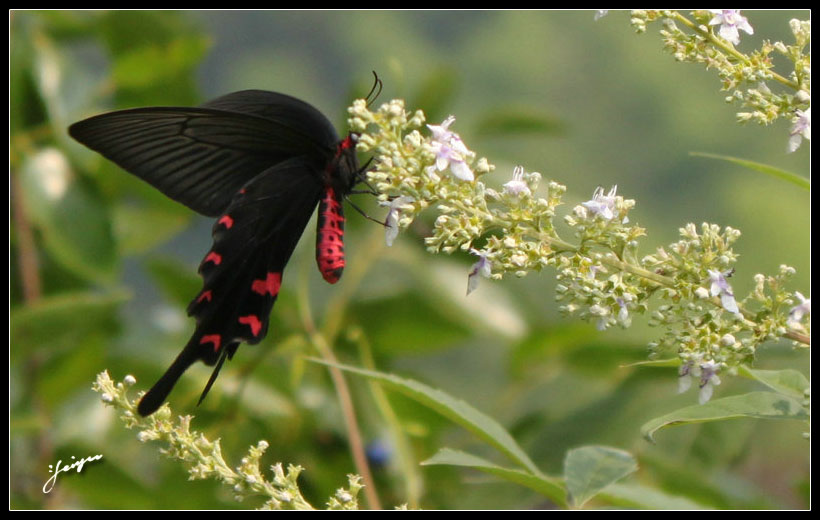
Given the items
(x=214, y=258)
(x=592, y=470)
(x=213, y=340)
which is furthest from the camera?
(x=214, y=258)

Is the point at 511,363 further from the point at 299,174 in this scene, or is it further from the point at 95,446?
the point at 95,446

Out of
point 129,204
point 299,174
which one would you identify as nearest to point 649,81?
point 129,204

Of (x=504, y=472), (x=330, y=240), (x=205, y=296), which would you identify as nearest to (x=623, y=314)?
(x=504, y=472)

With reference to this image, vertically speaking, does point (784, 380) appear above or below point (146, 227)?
below

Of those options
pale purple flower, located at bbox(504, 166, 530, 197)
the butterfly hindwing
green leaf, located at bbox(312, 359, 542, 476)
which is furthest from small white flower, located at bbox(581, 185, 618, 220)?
the butterfly hindwing

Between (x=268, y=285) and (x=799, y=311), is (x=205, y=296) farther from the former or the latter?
(x=799, y=311)

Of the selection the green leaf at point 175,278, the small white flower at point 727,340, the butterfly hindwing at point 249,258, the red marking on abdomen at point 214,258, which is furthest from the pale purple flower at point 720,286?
the green leaf at point 175,278

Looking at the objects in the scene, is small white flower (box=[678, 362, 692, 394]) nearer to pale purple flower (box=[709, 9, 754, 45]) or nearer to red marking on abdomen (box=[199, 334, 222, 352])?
pale purple flower (box=[709, 9, 754, 45])
